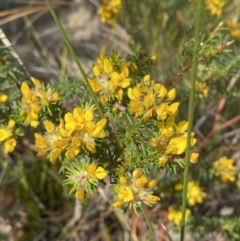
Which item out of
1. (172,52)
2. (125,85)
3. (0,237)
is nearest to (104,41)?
(172,52)

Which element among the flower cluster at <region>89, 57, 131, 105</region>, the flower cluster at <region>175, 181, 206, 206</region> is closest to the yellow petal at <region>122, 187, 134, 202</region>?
the flower cluster at <region>89, 57, 131, 105</region>

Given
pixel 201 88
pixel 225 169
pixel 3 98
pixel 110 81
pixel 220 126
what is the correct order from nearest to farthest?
pixel 110 81
pixel 3 98
pixel 201 88
pixel 225 169
pixel 220 126

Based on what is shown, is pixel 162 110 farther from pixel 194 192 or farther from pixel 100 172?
pixel 194 192

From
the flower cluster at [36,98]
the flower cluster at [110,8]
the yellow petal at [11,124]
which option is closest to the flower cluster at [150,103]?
the flower cluster at [36,98]

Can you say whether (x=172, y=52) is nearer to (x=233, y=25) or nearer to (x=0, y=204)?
(x=233, y=25)

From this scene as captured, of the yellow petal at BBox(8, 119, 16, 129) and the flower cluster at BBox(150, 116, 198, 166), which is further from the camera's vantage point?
the yellow petal at BBox(8, 119, 16, 129)

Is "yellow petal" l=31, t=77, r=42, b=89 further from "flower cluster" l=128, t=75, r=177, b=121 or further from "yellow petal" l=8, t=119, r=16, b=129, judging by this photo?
"flower cluster" l=128, t=75, r=177, b=121

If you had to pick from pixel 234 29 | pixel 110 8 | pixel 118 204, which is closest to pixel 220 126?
pixel 234 29
